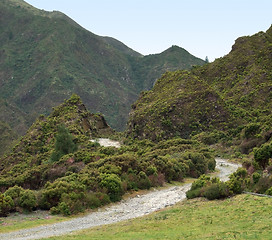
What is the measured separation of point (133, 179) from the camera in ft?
103

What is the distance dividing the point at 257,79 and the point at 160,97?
25.7 meters

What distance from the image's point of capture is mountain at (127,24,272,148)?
8025 centimetres

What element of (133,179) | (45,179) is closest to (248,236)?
(133,179)

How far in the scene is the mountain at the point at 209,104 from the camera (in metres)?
80.2

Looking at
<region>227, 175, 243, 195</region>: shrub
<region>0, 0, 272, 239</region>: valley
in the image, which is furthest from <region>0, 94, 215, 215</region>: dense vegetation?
<region>227, 175, 243, 195</region>: shrub

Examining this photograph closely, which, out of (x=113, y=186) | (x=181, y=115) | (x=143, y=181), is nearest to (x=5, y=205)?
(x=113, y=186)

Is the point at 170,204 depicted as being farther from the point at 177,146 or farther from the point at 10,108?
the point at 10,108

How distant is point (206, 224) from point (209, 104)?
7005 cm

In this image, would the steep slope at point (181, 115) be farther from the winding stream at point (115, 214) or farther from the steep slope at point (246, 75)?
the winding stream at point (115, 214)

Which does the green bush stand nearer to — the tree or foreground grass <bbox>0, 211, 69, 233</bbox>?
foreground grass <bbox>0, 211, 69, 233</bbox>

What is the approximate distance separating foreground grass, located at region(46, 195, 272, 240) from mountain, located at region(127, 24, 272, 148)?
47.0 metres

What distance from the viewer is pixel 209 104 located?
8431cm

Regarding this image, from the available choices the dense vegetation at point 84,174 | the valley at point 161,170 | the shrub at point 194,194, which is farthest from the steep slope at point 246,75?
the shrub at point 194,194

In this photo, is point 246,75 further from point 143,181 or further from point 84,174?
point 84,174
